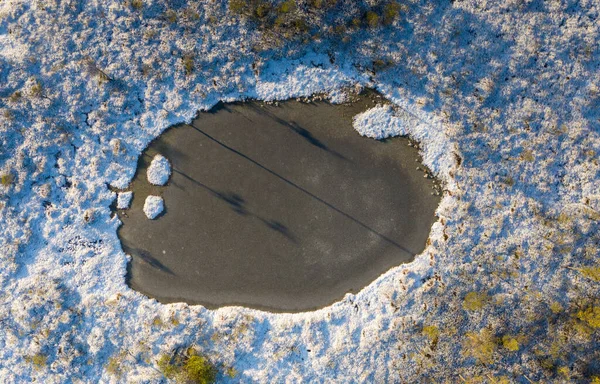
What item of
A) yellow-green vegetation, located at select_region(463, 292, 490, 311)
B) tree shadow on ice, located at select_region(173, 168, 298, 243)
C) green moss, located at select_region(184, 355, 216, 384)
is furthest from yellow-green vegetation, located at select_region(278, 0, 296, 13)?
green moss, located at select_region(184, 355, 216, 384)

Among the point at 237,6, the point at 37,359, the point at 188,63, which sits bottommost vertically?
the point at 37,359

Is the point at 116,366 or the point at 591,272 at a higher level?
the point at 591,272

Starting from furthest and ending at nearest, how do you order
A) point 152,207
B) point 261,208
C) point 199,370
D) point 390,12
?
point 261,208 < point 152,207 < point 390,12 < point 199,370

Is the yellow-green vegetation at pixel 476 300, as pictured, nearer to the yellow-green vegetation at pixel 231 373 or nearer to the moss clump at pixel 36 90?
the yellow-green vegetation at pixel 231 373

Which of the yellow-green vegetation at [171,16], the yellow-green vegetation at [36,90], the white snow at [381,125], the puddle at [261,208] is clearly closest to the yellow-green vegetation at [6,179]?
the yellow-green vegetation at [36,90]

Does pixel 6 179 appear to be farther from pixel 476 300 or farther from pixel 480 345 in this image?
pixel 480 345

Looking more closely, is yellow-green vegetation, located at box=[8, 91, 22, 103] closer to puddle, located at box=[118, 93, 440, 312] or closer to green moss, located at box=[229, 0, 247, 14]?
puddle, located at box=[118, 93, 440, 312]

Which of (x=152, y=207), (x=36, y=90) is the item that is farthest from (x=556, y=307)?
(x=36, y=90)

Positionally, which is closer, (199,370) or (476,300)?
(199,370)
